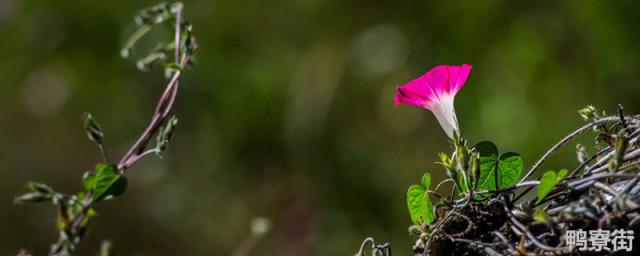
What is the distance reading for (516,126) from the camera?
2.24 m

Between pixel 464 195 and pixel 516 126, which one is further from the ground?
pixel 516 126

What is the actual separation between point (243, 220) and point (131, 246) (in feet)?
1.16

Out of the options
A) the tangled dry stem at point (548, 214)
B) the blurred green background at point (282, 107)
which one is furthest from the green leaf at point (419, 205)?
the blurred green background at point (282, 107)

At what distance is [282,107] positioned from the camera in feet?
8.11

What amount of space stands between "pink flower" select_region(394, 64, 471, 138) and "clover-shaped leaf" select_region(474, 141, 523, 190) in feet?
0.13

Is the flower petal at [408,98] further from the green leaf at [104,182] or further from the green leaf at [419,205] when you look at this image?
the green leaf at [104,182]

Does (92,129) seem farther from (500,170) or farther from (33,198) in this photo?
(500,170)

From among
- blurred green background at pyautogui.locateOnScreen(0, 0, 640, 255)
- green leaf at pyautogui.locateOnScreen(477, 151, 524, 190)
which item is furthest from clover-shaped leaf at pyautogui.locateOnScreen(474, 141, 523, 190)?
blurred green background at pyautogui.locateOnScreen(0, 0, 640, 255)

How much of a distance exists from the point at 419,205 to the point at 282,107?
1.81 metres

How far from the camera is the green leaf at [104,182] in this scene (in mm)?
645

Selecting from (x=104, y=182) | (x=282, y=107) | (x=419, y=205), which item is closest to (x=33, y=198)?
(x=104, y=182)

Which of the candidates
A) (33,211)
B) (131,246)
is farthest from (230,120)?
(33,211)

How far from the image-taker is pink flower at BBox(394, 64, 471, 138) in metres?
0.71

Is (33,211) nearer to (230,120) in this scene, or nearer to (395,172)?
(230,120)
